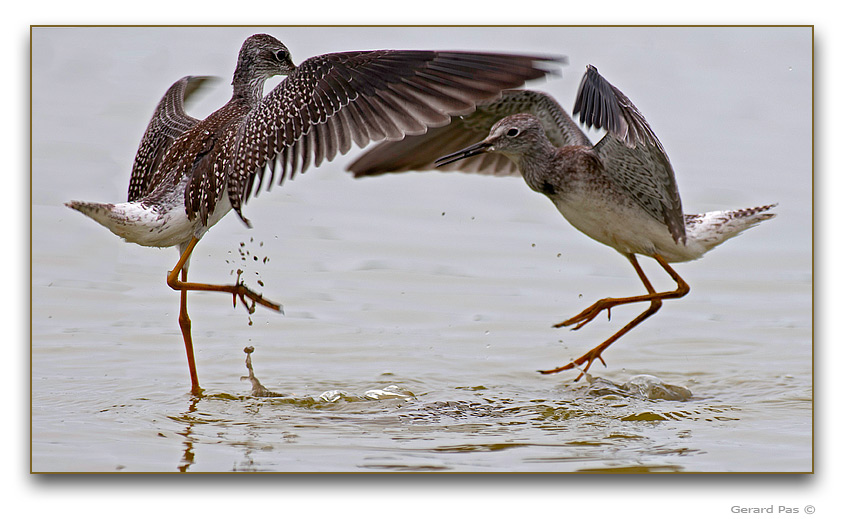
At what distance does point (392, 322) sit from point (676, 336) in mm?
1964

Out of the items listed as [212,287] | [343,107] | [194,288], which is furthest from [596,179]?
[194,288]

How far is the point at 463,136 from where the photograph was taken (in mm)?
8266

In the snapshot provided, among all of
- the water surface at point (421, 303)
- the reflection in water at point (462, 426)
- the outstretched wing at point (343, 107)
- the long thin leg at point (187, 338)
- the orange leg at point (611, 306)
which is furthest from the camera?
the orange leg at point (611, 306)

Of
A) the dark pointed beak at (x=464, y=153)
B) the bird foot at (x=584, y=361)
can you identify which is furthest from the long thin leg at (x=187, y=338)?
the bird foot at (x=584, y=361)

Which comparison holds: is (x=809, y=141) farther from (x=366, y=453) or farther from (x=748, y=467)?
(x=366, y=453)

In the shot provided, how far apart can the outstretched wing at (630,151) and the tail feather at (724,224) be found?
0.20m

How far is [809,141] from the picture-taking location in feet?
22.7

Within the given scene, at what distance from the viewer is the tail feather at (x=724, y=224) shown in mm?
7539

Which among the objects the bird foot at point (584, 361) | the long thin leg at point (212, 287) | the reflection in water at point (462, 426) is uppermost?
the long thin leg at point (212, 287)

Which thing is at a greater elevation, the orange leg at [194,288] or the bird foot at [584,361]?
the orange leg at [194,288]

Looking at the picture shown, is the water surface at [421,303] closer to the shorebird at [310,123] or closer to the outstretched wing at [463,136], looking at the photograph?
the shorebird at [310,123]

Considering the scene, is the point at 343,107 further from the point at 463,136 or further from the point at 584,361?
the point at 584,361

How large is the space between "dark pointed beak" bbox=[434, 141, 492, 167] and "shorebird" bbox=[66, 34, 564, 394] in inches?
27.3

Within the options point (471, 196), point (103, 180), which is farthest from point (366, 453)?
point (471, 196)
